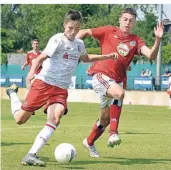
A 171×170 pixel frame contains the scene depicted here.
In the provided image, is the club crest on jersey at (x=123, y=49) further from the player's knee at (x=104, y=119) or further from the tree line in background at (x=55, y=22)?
the tree line in background at (x=55, y=22)

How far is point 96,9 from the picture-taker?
62.9 metres

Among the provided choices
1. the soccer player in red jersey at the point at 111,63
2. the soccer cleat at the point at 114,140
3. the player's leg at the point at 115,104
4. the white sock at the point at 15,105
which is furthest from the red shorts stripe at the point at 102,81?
the white sock at the point at 15,105

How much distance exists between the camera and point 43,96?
9.88 m

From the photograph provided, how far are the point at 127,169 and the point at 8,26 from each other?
6871 cm

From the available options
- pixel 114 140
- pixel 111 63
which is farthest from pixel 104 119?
pixel 114 140

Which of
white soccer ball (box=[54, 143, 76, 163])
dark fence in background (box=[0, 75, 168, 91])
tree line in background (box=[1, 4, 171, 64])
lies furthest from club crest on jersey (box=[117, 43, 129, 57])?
tree line in background (box=[1, 4, 171, 64])

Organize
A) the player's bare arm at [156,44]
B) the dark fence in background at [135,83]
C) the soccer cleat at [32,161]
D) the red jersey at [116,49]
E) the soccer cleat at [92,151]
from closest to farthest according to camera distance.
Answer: the soccer cleat at [32,161], the player's bare arm at [156,44], the soccer cleat at [92,151], the red jersey at [116,49], the dark fence in background at [135,83]

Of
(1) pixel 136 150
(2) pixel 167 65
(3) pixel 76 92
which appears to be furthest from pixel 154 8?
(1) pixel 136 150

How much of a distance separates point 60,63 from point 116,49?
1.72 metres

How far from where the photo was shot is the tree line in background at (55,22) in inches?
2181

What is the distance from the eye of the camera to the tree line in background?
5541 cm

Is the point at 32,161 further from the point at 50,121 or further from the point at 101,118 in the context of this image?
the point at 101,118

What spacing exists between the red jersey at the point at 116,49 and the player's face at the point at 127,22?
0.12m

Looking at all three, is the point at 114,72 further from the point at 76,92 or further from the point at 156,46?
the point at 76,92
